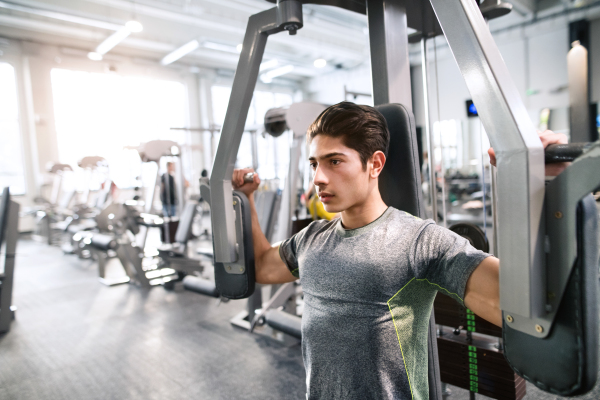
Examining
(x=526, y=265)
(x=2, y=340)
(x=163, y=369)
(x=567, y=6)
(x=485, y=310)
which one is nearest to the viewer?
(x=526, y=265)

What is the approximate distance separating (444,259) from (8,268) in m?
3.81

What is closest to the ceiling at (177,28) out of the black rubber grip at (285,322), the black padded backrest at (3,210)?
the black padded backrest at (3,210)

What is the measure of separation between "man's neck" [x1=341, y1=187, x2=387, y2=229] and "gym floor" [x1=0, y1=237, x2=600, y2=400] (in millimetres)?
1479

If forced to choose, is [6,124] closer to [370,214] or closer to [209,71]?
[209,71]

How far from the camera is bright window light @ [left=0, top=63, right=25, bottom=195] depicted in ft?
27.1

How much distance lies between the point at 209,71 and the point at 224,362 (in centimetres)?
991

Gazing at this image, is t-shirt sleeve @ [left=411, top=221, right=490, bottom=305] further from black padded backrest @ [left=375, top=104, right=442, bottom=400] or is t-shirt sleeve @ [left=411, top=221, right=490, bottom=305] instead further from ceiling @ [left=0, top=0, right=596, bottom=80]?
ceiling @ [left=0, top=0, right=596, bottom=80]

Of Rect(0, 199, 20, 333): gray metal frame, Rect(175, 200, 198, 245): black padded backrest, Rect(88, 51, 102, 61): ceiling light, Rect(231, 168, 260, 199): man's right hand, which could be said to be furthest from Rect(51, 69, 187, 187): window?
Rect(231, 168, 260, 199): man's right hand

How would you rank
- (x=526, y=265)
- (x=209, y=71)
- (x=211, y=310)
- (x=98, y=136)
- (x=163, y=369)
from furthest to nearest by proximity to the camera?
(x=209, y=71) → (x=98, y=136) → (x=211, y=310) → (x=163, y=369) → (x=526, y=265)

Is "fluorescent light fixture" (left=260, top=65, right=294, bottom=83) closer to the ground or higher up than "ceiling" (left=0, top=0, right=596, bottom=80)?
closer to the ground

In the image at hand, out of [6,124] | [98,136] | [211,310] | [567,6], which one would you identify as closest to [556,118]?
[567,6]

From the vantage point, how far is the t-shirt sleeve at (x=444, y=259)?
30.9 inches

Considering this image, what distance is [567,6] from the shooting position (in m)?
7.39

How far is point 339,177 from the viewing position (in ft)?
3.14
